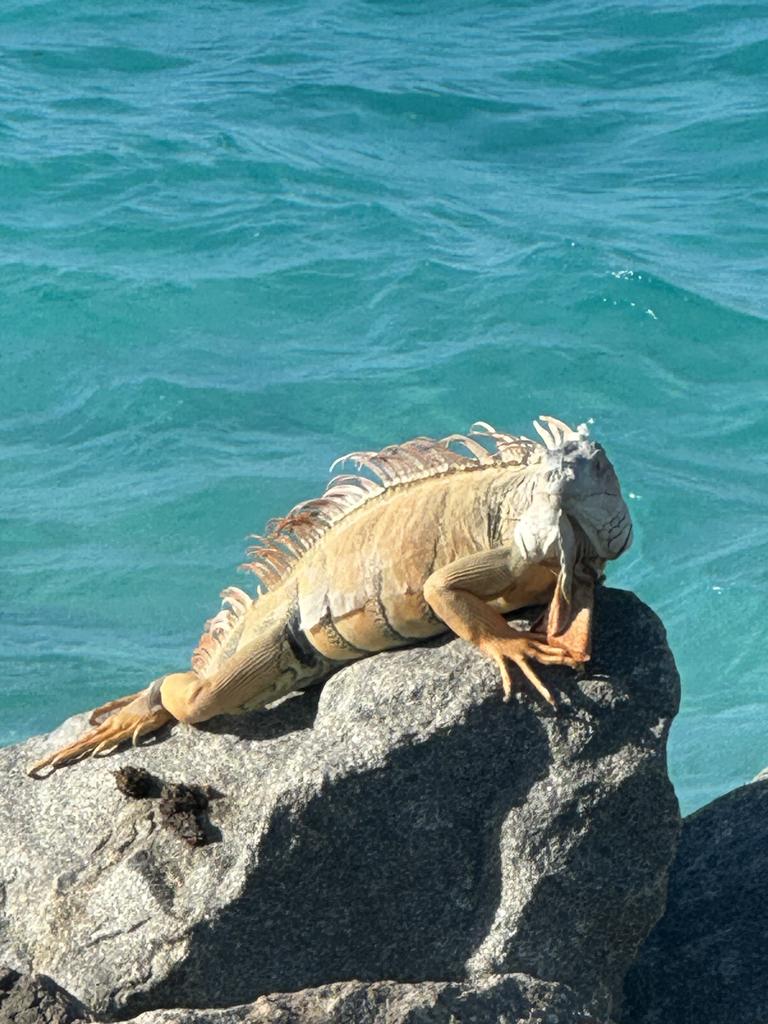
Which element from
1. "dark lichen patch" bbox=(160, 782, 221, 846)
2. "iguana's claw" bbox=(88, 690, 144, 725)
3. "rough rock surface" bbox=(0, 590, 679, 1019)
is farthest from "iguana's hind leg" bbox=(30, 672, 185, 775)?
"rough rock surface" bbox=(0, 590, 679, 1019)

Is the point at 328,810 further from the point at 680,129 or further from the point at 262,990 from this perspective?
the point at 680,129

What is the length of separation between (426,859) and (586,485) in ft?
4.63

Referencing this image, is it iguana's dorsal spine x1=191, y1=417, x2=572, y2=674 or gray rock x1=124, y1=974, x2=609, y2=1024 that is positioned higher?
iguana's dorsal spine x1=191, y1=417, x2=572, y2=674

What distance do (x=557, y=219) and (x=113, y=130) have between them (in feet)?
19.0

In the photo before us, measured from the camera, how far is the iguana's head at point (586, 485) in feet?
19.1

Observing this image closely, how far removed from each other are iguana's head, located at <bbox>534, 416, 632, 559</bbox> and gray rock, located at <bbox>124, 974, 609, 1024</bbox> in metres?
1.56

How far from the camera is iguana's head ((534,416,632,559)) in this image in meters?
5.82

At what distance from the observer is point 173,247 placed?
18.5 metres

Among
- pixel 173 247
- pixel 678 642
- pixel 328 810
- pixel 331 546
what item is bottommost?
pixel 678 642

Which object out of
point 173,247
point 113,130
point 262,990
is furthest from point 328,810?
point 113,130

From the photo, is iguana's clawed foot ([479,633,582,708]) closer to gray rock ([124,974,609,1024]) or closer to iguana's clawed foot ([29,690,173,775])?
gray rock ([124,974,609,1024])

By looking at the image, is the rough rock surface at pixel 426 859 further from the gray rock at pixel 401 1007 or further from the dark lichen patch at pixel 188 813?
the gray rock at pixel 401 1007

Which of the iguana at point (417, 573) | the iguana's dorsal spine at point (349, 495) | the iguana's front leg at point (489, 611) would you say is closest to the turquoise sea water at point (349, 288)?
the iguana's dorsal spine at point (349, 495)

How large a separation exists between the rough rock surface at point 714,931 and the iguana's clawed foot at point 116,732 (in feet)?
6.97
